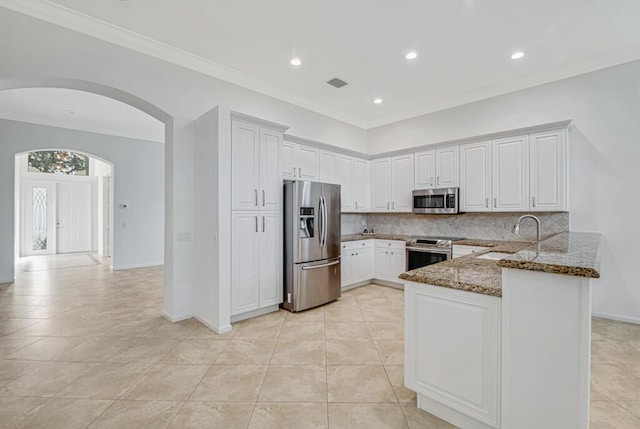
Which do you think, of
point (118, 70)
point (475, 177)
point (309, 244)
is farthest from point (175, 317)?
point (475, 177)

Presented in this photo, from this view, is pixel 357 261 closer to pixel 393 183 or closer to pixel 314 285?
pixel 314 285

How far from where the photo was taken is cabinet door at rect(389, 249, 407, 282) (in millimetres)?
4910

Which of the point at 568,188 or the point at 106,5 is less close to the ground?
the point at 106,5

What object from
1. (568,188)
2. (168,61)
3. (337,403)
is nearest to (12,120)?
(168,61)

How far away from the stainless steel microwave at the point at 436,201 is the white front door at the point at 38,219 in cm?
1102

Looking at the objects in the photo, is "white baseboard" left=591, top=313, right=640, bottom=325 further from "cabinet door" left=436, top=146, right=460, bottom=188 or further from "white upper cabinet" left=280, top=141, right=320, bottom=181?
"white upper cabinet" left=280, top=141, right=320, bottom=181

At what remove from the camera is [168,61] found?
11.4ft

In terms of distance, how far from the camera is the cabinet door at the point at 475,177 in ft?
14.1

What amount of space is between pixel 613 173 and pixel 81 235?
13.3 meters

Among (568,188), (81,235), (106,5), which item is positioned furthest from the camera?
(81,235)

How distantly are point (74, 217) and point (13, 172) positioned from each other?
4934mm

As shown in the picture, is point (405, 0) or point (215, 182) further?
point (215, 182)

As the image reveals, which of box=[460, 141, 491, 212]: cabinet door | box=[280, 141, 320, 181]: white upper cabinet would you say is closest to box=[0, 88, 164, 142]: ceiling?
box=[280, 141, 320, 181]: white upper cabinet

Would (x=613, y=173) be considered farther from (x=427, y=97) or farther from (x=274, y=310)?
(x=274, y=310)
